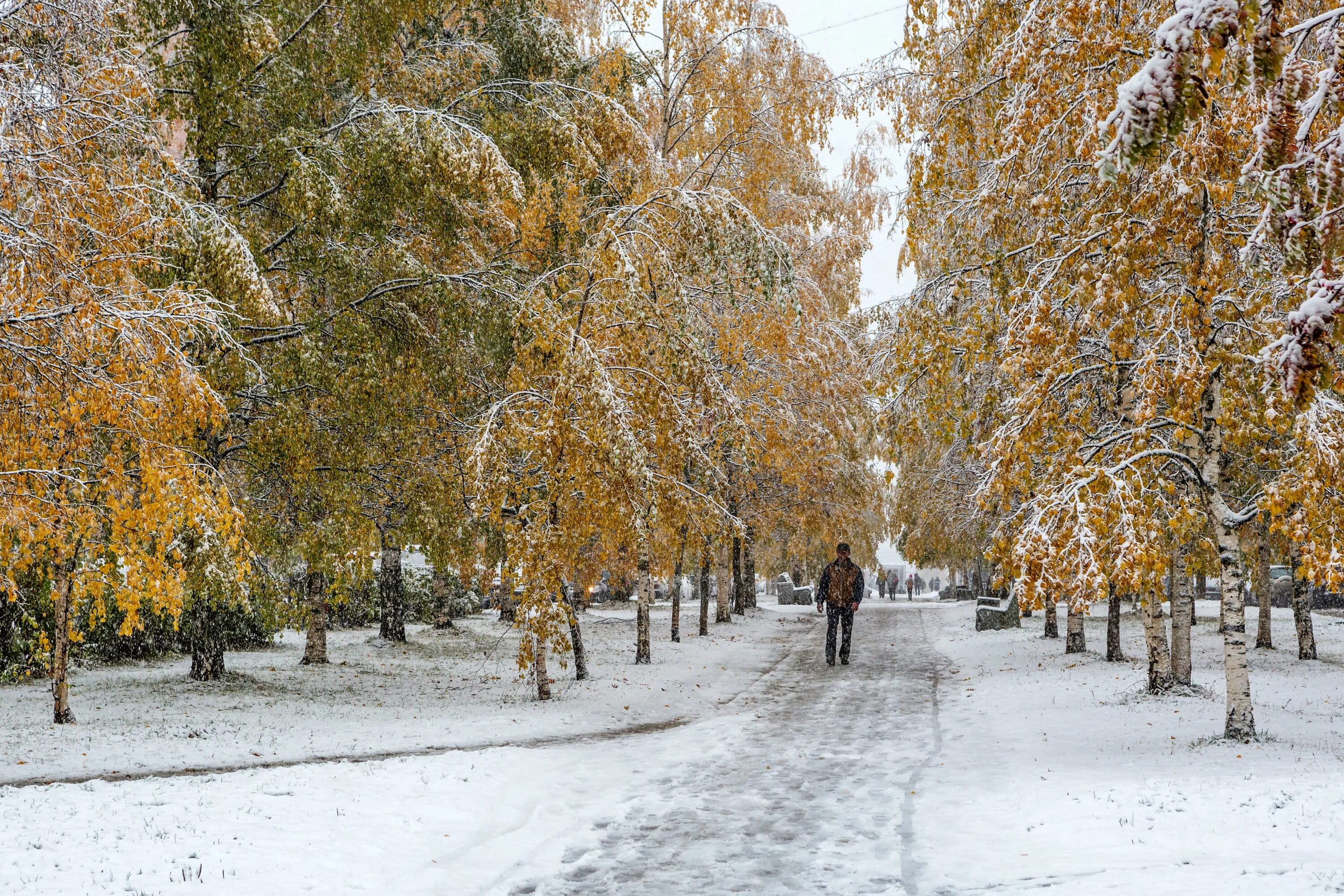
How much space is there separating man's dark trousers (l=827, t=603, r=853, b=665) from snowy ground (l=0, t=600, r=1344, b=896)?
397cm

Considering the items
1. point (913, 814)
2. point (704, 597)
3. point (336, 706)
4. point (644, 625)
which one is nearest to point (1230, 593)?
point (913, 814)

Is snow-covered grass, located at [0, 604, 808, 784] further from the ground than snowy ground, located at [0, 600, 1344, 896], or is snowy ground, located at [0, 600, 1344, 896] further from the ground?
snowy ground, located at [0, 600, 1344, 896]

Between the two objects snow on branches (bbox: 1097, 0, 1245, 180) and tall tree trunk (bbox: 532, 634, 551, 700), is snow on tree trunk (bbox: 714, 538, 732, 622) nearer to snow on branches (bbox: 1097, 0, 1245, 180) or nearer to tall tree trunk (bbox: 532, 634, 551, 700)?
tall tree trunk (bbox: 532, 634, 551, 700)

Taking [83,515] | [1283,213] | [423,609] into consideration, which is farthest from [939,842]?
[423,609]

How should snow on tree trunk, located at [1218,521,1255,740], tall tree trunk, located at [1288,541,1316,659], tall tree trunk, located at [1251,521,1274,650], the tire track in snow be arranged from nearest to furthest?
Answer: the tire track in snow
snow on tree trunk, located at [1218,521,1255,740]
tall tree trunk, located at [1288,541,1316,659]
tall tree trunk, located at [1251,521,1274,650]

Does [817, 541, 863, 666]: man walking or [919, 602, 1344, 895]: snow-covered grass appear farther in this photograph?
[817, 541, 863, 666]: man walking

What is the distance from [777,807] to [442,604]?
16837 mm

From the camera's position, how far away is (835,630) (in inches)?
607

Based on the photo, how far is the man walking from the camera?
15.2 metres

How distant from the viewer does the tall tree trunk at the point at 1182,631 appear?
431 inches

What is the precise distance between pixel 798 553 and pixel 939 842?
2526cm

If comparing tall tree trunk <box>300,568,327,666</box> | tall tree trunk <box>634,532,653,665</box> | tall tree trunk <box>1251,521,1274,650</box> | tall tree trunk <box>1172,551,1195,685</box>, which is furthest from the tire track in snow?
tall tree trunk <box>300,568,327,666</box>

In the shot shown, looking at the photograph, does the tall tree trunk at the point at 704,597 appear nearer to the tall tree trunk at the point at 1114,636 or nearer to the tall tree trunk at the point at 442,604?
the tall tree trunk at the point at 442,604

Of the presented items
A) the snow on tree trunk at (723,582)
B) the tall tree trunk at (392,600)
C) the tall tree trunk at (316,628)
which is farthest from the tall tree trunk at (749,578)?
the tall tree trunk at (316,628)
